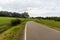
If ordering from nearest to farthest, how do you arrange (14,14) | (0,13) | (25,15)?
(0,13)
(14,14)
(25,15)

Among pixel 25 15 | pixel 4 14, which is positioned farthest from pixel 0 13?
pixel 25 15

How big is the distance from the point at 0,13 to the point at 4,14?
3.59 meters

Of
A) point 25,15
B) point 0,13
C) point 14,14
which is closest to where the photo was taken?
point 0,13

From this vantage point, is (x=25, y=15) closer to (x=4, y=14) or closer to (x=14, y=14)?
(x=14, y=14)

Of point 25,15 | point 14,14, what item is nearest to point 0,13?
point 14,14

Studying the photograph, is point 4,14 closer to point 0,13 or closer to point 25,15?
point 0,13

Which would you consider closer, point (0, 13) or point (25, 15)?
point (0, 13)

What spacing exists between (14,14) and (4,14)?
69.9 feet

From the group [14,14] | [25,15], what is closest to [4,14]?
[14,14]

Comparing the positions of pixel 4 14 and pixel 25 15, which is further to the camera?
pixel 25 15

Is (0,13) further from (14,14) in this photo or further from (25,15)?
(25,15)

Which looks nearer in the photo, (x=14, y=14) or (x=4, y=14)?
(x=4, y=14)

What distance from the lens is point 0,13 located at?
6171 inches

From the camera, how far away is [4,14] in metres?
158
